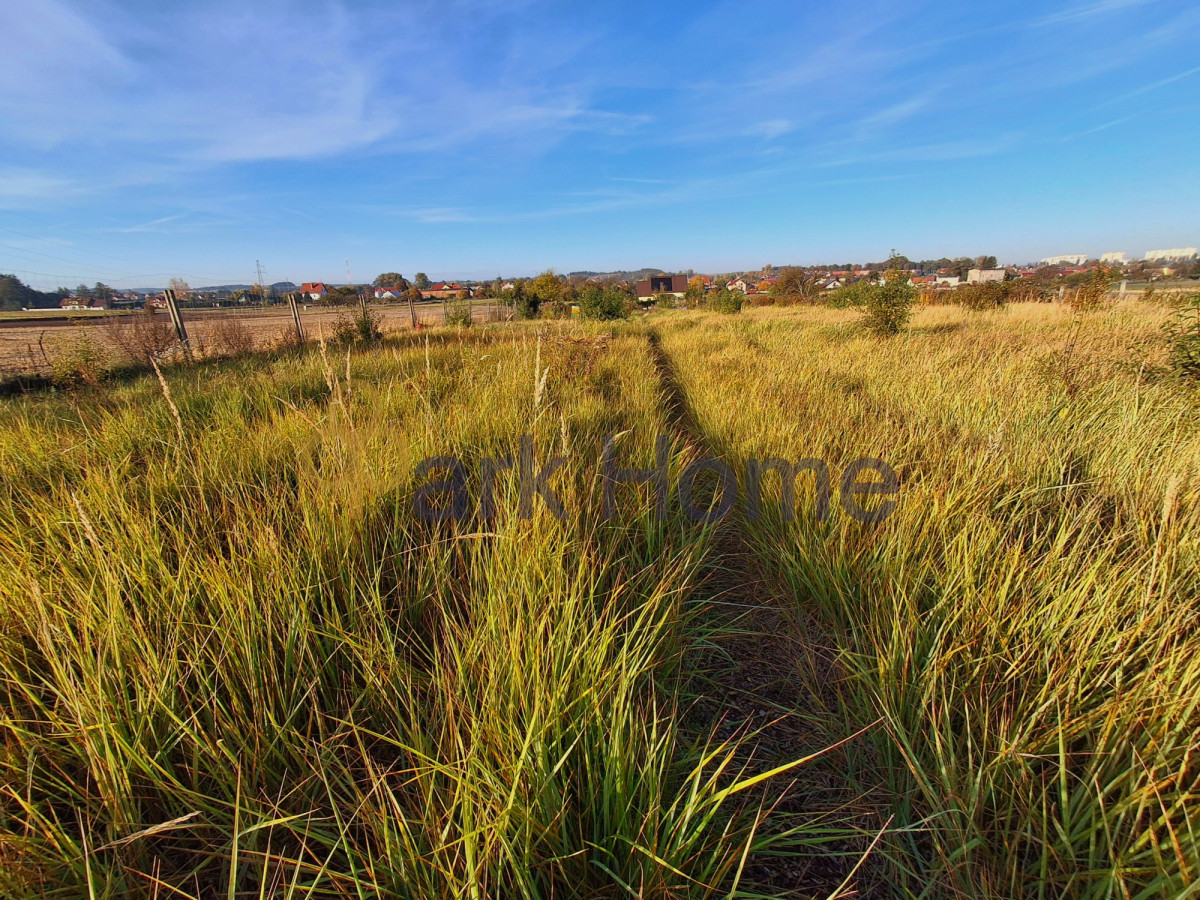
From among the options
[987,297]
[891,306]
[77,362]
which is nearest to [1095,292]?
[987,297]

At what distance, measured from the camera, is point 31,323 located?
19.3 metres

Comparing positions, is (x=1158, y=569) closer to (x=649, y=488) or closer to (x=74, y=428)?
(x=649, y=488)

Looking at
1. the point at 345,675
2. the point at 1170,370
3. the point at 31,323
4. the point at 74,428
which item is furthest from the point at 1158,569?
the point at 31,323

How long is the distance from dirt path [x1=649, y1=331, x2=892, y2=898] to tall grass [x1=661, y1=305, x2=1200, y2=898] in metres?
0.07

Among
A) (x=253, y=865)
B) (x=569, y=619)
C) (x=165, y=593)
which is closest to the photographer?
(x=253, y=865)

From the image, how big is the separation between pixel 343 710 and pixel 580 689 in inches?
23.4

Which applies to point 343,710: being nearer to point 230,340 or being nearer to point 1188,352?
point 1188,352

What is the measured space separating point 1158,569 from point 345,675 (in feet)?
7.72

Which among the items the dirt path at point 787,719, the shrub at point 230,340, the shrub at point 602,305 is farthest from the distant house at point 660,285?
the dirt path at point 787,719

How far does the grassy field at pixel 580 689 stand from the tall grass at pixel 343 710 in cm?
1

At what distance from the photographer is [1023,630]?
3.99ft

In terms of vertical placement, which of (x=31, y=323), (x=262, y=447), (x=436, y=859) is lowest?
(x=436, y=859)

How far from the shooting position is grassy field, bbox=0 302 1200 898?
0.80m

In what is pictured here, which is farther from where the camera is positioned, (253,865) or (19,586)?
(19,586)
